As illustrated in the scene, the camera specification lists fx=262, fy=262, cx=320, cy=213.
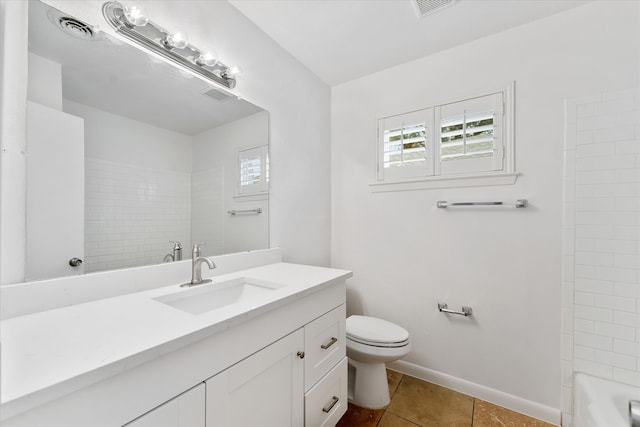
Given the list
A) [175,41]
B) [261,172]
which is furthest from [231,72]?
[261,172]

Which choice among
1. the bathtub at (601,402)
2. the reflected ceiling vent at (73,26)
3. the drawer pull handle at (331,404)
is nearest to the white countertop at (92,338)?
the drawer pull handle at (331,404)

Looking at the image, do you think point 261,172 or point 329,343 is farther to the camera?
point 261,172

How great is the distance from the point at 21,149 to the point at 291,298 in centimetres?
96

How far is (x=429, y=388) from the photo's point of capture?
5.69 ft

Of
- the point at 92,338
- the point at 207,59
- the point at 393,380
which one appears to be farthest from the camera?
the point at 393,380

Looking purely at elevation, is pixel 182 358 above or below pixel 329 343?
above

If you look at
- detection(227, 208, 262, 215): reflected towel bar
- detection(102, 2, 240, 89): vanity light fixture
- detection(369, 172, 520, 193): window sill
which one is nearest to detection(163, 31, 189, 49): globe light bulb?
detection(102, 2, 240, 89): vanity light fixture

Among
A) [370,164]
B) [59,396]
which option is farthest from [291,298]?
[370,164]

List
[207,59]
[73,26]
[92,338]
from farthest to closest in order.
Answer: [207,59], [73,26], [92,338]

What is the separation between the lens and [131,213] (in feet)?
3.47

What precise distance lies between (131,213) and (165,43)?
0.74 m

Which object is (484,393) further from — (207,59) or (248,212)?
(207,59)

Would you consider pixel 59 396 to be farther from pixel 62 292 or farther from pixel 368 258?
pixel 368 258

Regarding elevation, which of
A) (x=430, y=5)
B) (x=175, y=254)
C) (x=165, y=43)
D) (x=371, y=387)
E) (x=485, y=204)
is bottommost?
(x=371, y=387)
